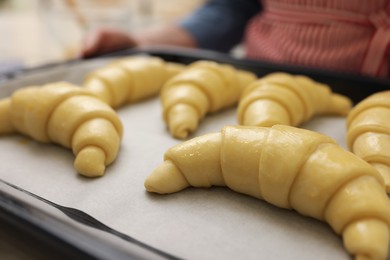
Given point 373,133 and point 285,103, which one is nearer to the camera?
point 373,133

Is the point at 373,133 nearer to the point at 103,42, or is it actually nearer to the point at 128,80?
the point at 128,80

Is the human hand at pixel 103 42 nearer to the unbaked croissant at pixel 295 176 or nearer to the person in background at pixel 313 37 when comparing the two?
the person in background at pixel 313 37

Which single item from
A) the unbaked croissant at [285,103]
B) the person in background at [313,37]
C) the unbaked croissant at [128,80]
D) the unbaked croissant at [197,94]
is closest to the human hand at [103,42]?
the person in background at [313,37]

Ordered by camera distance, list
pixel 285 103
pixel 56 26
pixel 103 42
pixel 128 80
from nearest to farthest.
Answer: pixel 285 103 → pixel 128 80 → pixel 103 42 → pixel 56 26

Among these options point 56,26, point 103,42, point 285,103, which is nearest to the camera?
point 285,103

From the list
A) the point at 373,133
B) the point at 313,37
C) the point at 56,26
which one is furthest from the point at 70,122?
the point at 56,26

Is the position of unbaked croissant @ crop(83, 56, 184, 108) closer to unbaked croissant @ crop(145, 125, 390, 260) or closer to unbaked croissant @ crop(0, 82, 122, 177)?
unbaked croissant @ crop(0, 82, 122, 177)

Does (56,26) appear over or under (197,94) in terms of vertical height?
under
